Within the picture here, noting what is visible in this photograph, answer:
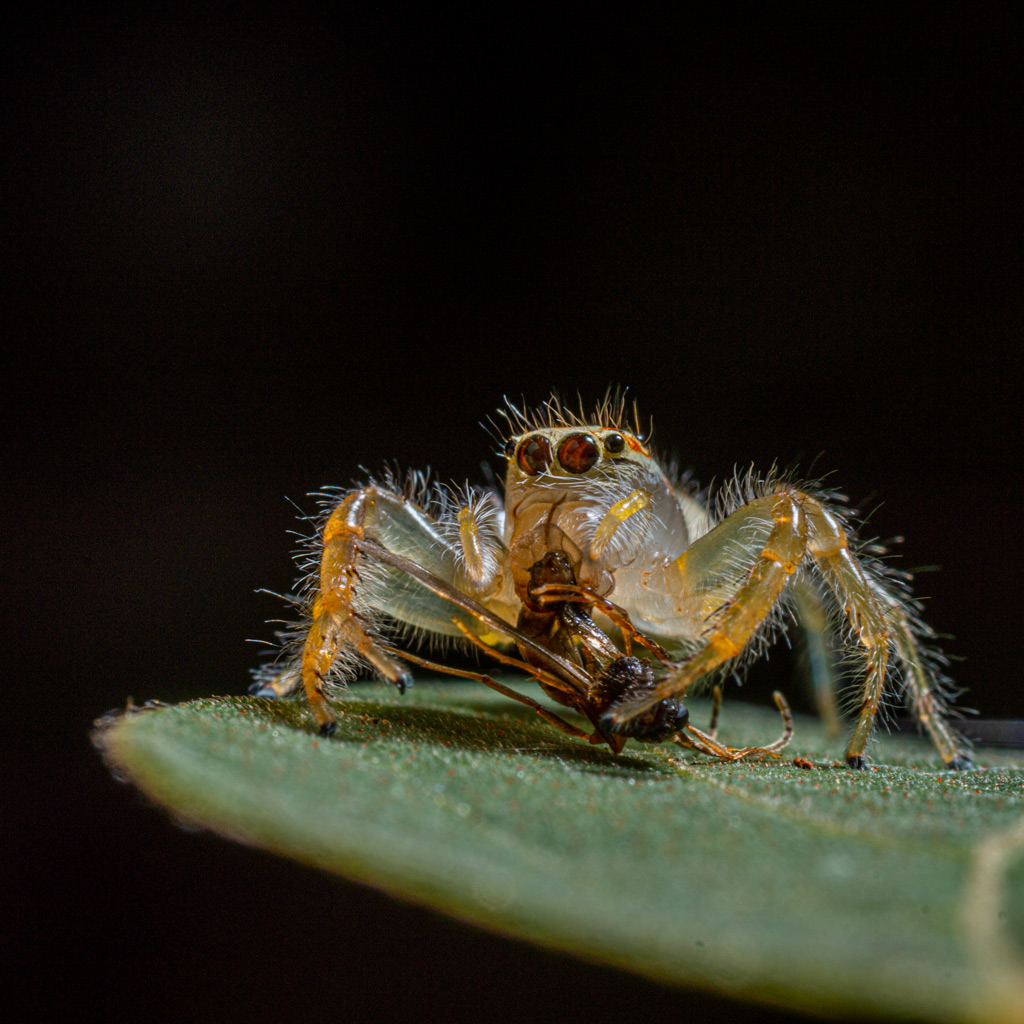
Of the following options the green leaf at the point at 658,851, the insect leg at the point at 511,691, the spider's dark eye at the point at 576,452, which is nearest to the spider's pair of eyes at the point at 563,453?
the spider's dark eye at the point at 576,452

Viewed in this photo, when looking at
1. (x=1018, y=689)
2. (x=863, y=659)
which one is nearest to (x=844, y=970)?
(x=863, y=659)

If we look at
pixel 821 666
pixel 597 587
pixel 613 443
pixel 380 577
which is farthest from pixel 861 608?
pixel 821 666

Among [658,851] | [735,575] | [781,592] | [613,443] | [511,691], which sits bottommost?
[658,851]

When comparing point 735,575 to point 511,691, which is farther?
point 735,575

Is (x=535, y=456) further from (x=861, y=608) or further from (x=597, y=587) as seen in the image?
(x=861, y=608)

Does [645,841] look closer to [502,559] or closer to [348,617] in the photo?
[348,617]
